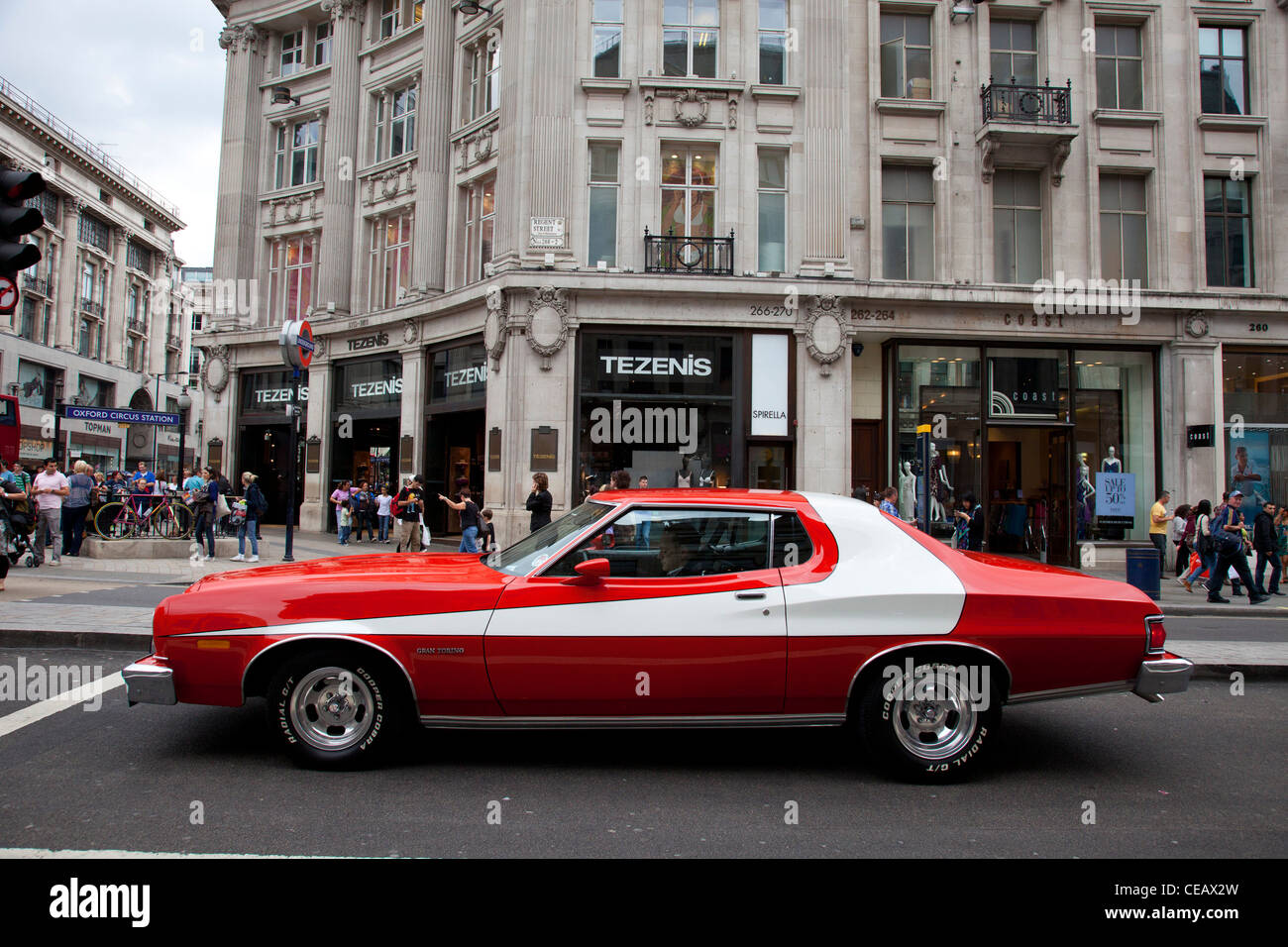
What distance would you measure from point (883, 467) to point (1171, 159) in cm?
988

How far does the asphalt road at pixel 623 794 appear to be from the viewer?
3.55m

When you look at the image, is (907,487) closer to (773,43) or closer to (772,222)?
(772,222)

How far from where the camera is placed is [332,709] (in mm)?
4348

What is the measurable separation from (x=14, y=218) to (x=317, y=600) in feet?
14.4

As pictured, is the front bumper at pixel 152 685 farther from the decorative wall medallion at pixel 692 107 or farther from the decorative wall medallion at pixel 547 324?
the decorative wall medallion at pixel 692 107

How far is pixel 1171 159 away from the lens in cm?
1917

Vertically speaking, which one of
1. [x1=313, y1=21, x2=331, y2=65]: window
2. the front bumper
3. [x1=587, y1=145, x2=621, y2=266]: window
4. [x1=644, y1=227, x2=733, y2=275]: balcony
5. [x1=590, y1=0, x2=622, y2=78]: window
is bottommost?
the front bumper

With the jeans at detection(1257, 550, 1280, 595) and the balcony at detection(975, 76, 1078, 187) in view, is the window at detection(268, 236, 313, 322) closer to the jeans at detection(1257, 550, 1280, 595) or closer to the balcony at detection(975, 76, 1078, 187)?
the balcony at detection(975, 76, 1078, 187)

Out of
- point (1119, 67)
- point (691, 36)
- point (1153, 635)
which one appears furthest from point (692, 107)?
point (1153, 635)

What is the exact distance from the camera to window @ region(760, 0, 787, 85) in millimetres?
18922

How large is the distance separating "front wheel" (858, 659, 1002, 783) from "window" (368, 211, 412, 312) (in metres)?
21.2

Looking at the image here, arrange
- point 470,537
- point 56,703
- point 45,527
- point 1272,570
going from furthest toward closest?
point 45,527
point 1272,570
point 470,537
point 56,703

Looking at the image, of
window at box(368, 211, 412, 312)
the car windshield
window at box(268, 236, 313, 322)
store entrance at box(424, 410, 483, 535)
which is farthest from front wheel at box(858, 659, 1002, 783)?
window at box(268, 236, 313, 322)
